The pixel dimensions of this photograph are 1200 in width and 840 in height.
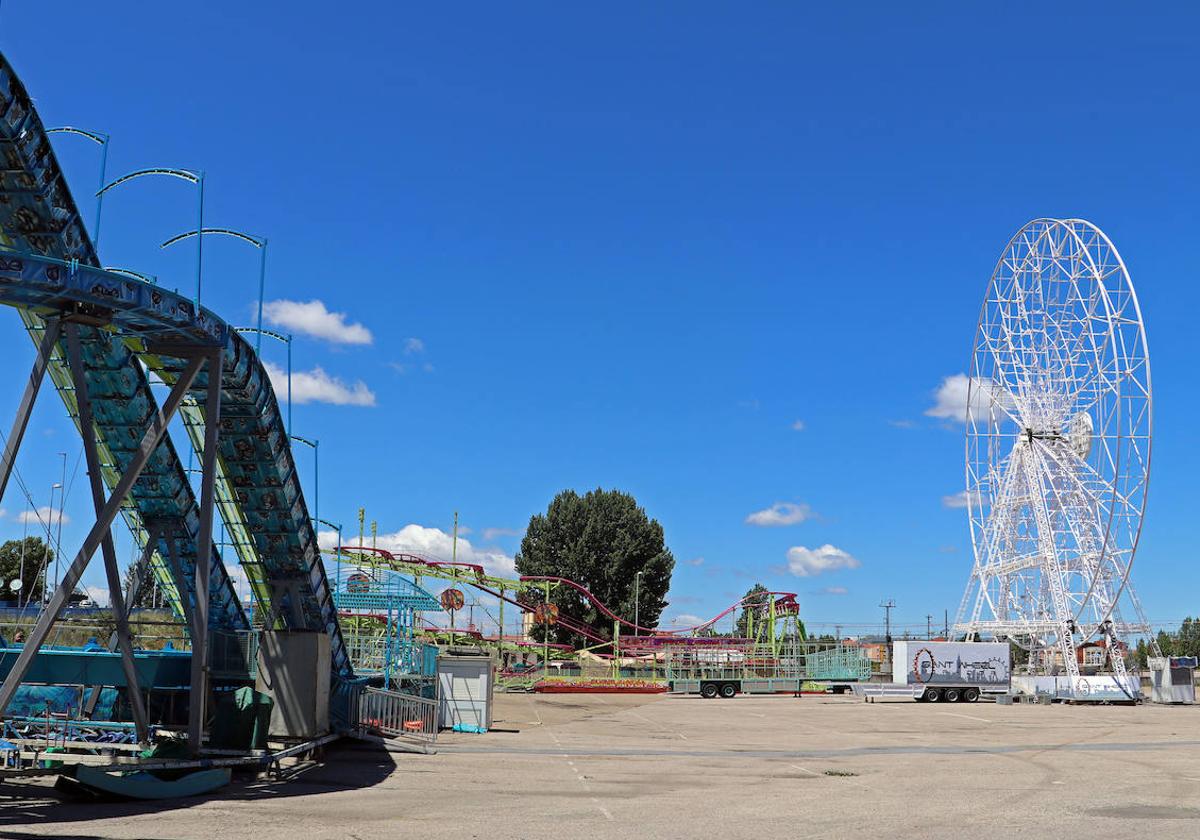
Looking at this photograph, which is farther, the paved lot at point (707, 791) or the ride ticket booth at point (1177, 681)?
the ride ticket booth at point (1177, 681)

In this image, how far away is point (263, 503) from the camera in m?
25.9

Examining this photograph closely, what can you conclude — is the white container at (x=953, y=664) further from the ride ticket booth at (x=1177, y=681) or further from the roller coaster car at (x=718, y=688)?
the roller coaster car at (x=718, y=688)

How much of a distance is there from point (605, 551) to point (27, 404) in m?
80.3

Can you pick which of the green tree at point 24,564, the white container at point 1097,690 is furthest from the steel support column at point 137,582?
the green tree at point 24,564

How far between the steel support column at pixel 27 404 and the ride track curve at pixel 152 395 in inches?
15.0

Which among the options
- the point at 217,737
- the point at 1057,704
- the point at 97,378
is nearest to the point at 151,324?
the point at 97,378

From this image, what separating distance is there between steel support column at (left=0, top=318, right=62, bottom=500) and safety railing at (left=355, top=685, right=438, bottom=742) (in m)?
13.3

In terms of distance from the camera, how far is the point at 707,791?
2108cm

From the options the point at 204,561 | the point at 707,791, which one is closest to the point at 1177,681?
the point at 707,791

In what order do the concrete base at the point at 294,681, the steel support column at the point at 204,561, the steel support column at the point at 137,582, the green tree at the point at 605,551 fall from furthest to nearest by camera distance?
1. the green tree at the point at 605,551
2. the steel support column at the point at 137,582
3. the concrete base at the point at 294,681
4. the steel support column at the point at 204,561

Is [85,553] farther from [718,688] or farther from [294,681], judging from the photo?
[718,688]

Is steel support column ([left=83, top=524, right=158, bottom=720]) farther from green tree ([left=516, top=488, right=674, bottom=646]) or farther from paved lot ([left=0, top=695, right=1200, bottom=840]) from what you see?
green tree ([left=516, top=488, right=674, bottom=646])

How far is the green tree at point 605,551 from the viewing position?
9638 centimetres

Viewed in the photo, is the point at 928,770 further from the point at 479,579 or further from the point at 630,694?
Result: the point at 479,579
